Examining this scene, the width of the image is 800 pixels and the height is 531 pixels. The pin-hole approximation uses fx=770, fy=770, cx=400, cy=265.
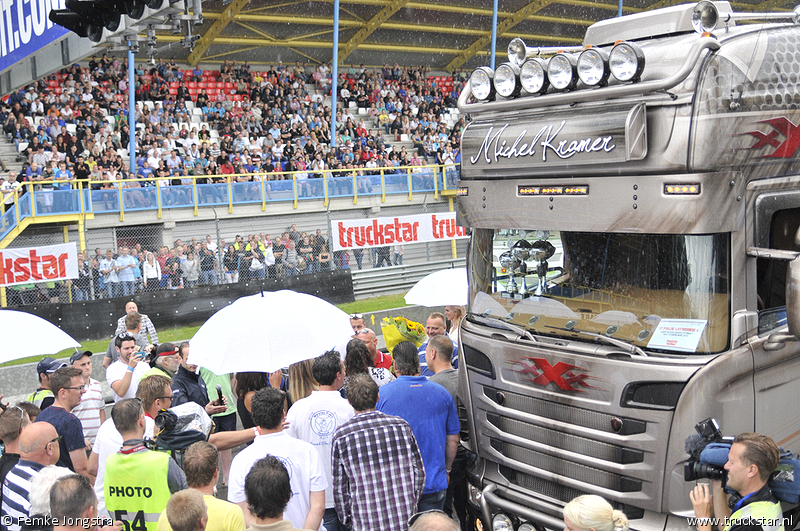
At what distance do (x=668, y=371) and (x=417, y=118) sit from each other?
108 feet

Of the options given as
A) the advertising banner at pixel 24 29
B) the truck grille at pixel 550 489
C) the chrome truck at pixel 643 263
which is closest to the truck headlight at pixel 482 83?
the chrome truck at pixel 643 263

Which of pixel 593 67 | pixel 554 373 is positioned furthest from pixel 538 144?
pixel 554 373

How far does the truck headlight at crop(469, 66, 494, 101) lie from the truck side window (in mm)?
2405

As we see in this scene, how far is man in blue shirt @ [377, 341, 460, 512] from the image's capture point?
5.85 m

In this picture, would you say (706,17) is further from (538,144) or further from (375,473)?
(375,473)

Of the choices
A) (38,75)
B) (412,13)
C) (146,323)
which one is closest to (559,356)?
(146,323)

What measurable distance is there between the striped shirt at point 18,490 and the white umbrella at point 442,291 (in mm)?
5441

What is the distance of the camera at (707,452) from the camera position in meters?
4.43

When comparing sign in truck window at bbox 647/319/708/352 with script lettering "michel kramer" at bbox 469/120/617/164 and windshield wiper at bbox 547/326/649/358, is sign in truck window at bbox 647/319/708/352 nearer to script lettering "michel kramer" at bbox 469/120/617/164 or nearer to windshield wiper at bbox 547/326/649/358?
windshield wiper at bbox 547/326/649/358

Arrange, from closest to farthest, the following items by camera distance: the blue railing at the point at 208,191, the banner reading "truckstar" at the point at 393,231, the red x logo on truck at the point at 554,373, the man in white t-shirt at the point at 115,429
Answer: the red x logo on truck at the point at 554,373, the man in white t-shirt at the point at 115,429, the blue railing at the point at 208,191, the banner reading "truckstar" at the point at 393,231

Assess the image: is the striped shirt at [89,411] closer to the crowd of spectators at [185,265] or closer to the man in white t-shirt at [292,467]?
the man in white t-shirt at [292,467]

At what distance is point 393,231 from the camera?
21484 mm

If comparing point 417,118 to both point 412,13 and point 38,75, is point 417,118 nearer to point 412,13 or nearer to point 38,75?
point 412,13

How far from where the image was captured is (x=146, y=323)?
1121cm
